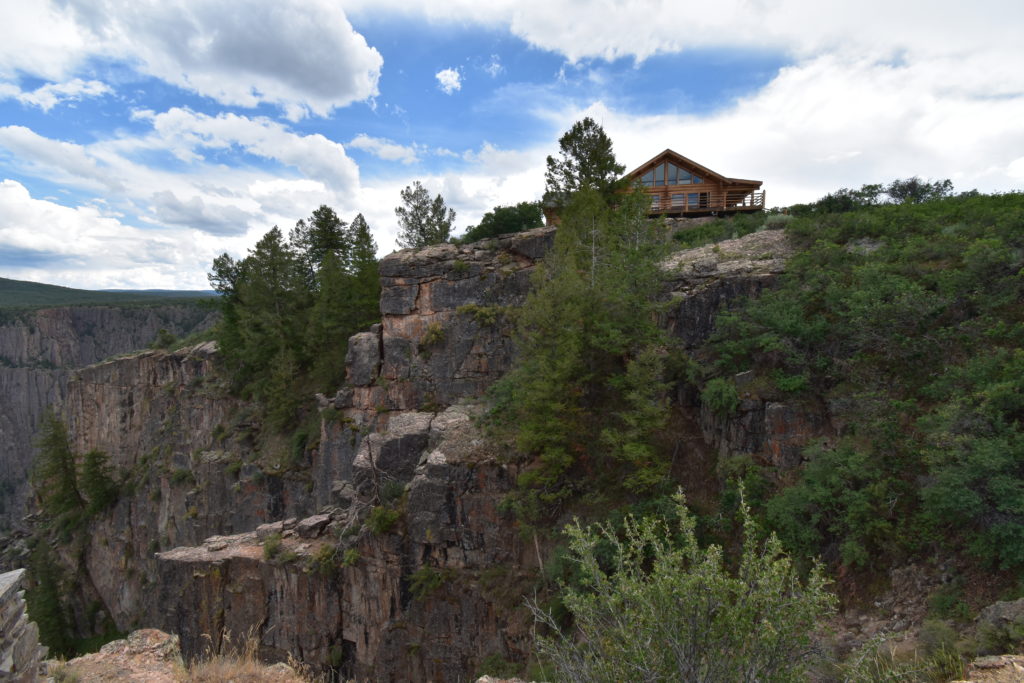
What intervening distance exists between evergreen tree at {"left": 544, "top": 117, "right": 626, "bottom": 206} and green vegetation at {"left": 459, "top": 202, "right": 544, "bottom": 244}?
253 inches

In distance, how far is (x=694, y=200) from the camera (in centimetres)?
2958

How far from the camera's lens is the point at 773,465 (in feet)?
38.6

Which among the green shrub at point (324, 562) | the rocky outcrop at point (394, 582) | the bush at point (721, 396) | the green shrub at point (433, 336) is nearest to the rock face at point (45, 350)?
the green shrub at point (433, 336)

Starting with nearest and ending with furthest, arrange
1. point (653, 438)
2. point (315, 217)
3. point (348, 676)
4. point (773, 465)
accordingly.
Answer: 1. point (773, 465)
2. point (653, 438)
3. point (348, 676)
4. point (315, 217)

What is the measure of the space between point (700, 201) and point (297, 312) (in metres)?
26.2

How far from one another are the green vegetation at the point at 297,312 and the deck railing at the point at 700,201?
60.0ft

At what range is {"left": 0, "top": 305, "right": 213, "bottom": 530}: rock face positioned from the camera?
88688mm

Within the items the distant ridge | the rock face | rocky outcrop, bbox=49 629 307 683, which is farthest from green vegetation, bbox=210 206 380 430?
the distant ridge

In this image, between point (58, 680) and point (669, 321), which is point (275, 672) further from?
point (669, 321)

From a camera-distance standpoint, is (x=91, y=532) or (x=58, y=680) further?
(x=91, y=532)

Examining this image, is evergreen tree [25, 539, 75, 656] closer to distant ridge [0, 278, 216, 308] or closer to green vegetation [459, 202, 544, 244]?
green vegetation [459, 202, 544, 244]

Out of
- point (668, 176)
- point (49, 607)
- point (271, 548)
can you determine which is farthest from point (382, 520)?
point (49, 607)

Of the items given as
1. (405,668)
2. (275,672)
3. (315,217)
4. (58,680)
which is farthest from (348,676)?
(315,217)

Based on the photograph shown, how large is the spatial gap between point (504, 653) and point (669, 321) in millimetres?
11214
